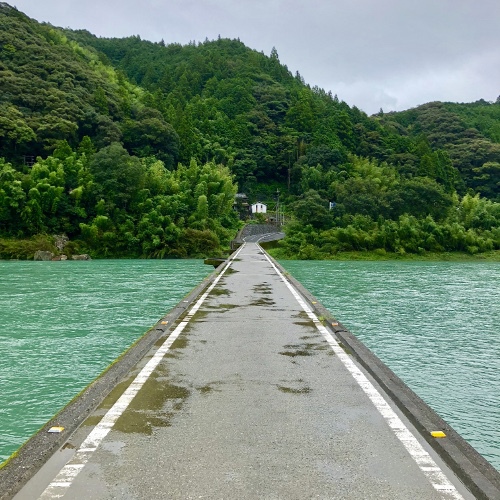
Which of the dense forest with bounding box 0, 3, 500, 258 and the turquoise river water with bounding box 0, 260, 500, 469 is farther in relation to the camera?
the dense forest with bounding box 0, 3, 500, 258

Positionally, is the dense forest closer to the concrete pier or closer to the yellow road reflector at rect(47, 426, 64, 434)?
the concrete pier

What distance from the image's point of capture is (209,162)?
71.6 meters

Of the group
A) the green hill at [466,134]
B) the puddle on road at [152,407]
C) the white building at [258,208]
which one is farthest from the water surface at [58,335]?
the green hill at [466,134]

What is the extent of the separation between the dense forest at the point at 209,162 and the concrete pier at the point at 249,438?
3596 cm

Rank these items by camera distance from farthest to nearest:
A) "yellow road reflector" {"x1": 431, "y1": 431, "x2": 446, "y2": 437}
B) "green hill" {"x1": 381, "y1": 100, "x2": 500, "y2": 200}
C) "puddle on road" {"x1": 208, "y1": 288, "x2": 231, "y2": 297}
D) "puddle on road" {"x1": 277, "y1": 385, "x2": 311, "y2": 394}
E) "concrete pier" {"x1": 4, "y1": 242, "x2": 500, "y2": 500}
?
1. "green hill" {"x1": 381, "y1": 100, "x2": 500, "y2": 200}
2. "puddle on road" {"x1": 208, "y1": 288, "x2": 231, "y2": 297}
3. "puddle on road" {"x1": 277, "y1": 385, "x2": 311, "y2": 394}
4. "yellow road reflector" {"x1": 431, "y1": 431, "x2": 446, "y2": 437}
5. "concrete pier" {"x1": 4, "y1": 242, "x2": 500, "y2": 500}

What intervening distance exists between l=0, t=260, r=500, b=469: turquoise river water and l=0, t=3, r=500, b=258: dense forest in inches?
898

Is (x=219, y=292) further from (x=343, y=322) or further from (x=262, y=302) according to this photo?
(x=343, y=322)

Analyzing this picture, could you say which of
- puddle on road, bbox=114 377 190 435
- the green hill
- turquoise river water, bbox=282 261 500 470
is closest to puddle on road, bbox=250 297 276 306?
turquoise river water, bbox=282 261 500 470

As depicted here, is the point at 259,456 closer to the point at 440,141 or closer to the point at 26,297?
Answer: the point at 26,297

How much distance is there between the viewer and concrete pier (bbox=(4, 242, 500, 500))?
3.05 m

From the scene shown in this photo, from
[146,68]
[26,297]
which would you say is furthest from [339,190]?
[146,68]

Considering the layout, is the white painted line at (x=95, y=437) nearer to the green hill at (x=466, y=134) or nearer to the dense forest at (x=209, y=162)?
the dense forest at (x=209, y=162)

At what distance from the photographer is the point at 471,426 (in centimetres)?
504

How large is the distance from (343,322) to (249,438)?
8112 millimetres
